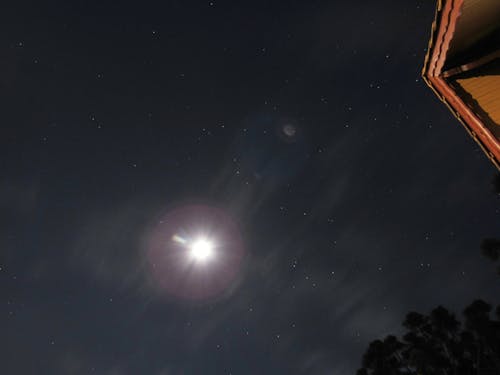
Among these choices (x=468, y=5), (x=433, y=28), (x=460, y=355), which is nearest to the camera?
(x=468, y=5)

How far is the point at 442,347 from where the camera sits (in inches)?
967

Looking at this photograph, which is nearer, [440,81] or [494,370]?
[440,81]

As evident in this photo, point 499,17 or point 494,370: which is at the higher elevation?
point 499,17

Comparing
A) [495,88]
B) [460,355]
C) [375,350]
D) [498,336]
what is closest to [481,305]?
[498,336]

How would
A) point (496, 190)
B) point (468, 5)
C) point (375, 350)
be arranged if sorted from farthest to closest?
point (375, 350), point (496, 190), point (468, 5)

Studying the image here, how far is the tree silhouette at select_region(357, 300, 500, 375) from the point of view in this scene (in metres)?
22.6

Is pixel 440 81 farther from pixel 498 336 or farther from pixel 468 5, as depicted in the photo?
pixel 498 336

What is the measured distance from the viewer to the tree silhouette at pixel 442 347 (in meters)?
22.6

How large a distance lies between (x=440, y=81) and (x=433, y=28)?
97 centimetres

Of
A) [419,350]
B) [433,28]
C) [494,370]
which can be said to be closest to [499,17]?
[433,28]

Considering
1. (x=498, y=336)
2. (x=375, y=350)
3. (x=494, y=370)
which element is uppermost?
(x=375, y=350)

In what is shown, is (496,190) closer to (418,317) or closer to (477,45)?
(477,45)

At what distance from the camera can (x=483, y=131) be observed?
511cm

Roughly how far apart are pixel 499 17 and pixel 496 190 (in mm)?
12385
